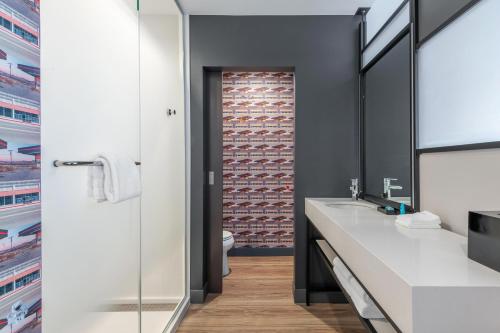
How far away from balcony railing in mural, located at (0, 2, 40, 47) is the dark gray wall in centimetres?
165

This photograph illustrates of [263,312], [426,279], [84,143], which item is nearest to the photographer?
[426,279]

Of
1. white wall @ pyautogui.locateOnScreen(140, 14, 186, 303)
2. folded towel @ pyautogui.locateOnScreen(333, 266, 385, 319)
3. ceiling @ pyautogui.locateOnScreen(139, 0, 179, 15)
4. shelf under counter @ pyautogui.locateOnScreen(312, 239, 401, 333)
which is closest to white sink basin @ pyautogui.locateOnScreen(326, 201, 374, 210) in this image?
shelf under counter @ pyautogui.locateOnScreen(312, 239, 401, 333)

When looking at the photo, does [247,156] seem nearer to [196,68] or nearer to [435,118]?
[196,68]

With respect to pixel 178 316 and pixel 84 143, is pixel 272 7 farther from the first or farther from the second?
pixel 178 316

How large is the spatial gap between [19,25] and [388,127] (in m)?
2.03

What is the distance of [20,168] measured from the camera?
2.71ft

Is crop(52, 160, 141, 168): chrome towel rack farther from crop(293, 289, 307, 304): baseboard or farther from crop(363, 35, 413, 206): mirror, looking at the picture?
crop(293, 289, 307, 304): baseboard

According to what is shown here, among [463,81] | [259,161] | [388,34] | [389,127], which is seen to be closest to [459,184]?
[463,81]

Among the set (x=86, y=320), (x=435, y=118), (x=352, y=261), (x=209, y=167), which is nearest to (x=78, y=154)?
(x=86, y=320)

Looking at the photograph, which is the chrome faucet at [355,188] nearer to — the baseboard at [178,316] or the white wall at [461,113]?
the white wall at [461,113]

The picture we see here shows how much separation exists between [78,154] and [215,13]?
184 centimetres

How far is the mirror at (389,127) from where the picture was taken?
1803mm

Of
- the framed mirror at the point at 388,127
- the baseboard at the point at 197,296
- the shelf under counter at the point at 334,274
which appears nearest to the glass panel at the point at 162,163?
the baseboard at the point at 197,296

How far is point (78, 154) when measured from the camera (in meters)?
1.15
